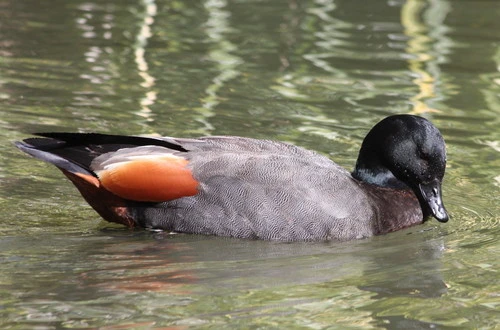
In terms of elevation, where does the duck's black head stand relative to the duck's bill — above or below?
above

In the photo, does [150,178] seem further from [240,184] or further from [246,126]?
[246,126]

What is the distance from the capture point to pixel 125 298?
21.7 feet

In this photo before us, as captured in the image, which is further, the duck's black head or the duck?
the duck's black head

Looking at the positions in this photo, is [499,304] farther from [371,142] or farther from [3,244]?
[3,244]

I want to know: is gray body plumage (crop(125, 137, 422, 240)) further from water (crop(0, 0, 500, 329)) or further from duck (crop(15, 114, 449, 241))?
water (crop(0, 0, 500, 329))

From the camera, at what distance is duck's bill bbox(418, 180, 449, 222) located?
27.5ft

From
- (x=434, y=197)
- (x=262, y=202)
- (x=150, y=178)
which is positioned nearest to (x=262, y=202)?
(x=262, y=202)

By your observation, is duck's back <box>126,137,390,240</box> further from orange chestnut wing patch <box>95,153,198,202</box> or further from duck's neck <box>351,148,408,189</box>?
duck's neck <box>351,148,408,189</box>

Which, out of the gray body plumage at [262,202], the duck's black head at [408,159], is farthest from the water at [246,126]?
the duck's black head at [408,159]

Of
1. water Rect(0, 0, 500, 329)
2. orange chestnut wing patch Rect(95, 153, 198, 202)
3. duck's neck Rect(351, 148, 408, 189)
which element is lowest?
water Rect(0, 0, 500, 329)

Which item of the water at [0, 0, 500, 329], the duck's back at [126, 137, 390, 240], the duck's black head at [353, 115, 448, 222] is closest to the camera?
the water at [0, 0, 500, 329]

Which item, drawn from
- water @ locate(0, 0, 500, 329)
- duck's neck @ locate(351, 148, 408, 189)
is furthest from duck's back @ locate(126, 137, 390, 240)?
duck's neck @ locate(351, 148, 408, 189)

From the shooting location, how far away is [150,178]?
8078 mm

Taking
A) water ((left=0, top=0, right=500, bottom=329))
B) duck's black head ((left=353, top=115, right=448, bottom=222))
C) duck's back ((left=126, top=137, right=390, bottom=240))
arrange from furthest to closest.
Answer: duck's black head ((left=353, top=115, right=448, bottom=222))
duck's back ((left=126, top=137, right=390, bottom=240))
water ((left=0, top=0, right=500, bottom=329))
